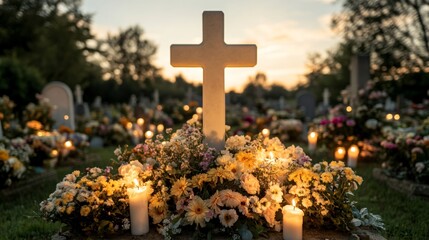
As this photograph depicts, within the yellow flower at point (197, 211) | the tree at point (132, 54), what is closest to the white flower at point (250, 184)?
the yellow flower at point (197, 211)

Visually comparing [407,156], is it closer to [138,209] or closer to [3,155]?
[138,209]

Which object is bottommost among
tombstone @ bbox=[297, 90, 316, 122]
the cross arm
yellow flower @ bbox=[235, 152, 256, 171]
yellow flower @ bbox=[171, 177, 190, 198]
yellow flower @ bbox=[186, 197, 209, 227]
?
yellow flower @ bbox=[186, 197, 209, 227]

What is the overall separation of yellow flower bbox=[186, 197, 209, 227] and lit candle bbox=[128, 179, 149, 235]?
366 millimetres

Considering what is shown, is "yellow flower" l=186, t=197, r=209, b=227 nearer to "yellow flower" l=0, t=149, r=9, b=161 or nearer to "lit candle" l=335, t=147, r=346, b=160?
"yellow flower" l=0, t=149, r=9, b=161

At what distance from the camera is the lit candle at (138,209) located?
2756mm

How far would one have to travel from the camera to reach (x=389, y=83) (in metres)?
11.2

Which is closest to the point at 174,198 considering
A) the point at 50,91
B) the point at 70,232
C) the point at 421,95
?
the point at 70,232

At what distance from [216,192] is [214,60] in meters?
1.25

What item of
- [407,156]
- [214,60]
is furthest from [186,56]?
[407,156]

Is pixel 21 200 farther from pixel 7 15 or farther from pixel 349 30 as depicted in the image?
pixel 7 15

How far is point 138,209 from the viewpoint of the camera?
277 cm

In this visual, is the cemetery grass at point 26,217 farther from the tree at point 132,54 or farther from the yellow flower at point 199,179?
the tree at point 132,54

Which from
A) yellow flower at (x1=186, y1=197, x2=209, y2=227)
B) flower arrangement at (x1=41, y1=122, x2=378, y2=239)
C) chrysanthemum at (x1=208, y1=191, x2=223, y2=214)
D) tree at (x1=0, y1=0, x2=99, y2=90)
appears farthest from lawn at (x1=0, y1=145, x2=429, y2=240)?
tree at (x1=0, y1=0, x2=99, y2=90)

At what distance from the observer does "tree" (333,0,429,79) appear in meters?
11.3
